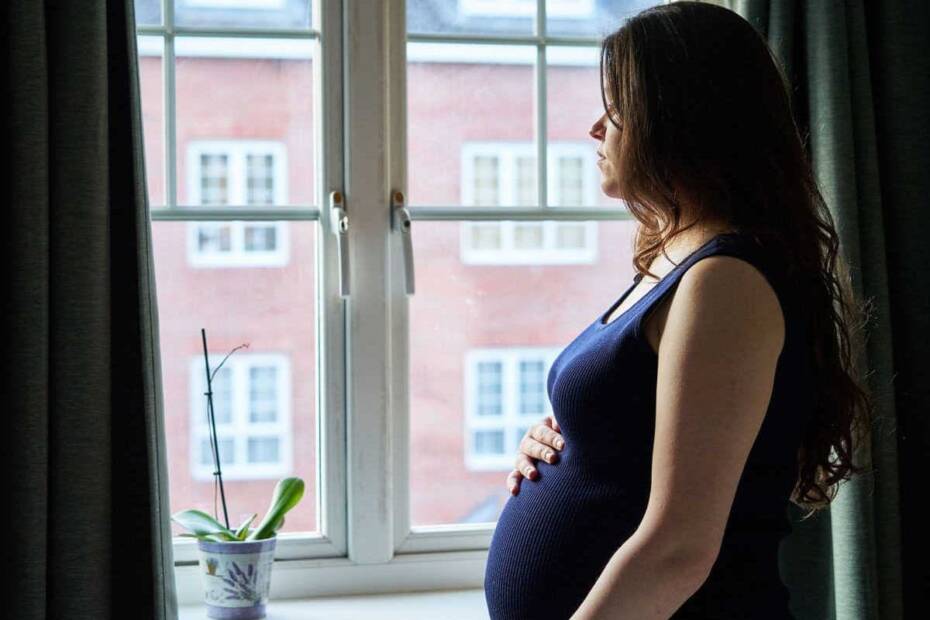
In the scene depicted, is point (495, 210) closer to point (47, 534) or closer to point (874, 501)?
point (874, 501)

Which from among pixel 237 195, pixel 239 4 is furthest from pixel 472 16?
pixel 237 195

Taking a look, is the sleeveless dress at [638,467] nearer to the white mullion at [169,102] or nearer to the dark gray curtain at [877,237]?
the dark gray curtain at [877,237]

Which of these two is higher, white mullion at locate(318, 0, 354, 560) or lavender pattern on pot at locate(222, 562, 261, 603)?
white mullion at locate(318, 0, 354, 560)

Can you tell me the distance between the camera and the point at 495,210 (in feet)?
6.78

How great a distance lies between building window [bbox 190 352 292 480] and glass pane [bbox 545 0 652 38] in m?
0.84

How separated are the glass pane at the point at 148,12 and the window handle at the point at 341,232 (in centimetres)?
45

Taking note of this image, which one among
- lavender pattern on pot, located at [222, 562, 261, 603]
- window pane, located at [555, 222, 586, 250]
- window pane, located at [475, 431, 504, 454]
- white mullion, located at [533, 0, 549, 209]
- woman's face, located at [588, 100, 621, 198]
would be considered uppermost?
white mullion, located at [533, 0, 549, 209]

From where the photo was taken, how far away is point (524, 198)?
6.86 feet

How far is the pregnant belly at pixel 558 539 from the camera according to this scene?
1.19m

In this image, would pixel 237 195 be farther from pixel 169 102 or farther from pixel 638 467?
pixel 638 467

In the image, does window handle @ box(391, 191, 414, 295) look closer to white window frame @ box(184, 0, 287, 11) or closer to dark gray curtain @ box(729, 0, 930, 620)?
white window frame @ box(184, 0, 287, 11)

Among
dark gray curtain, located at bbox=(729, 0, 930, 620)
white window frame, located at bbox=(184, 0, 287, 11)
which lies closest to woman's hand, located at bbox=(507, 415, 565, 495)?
dark gray curtain, located at bbox=(729, 0, 930, 620)

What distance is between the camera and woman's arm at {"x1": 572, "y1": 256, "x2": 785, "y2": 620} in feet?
3.32

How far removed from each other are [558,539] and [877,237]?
915 millimetres
